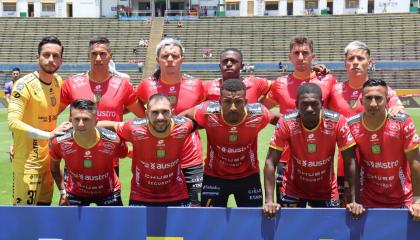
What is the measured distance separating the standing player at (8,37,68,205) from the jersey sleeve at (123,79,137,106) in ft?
2.77

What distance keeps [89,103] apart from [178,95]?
4.42ft

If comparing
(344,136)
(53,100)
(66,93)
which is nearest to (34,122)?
(53,100)

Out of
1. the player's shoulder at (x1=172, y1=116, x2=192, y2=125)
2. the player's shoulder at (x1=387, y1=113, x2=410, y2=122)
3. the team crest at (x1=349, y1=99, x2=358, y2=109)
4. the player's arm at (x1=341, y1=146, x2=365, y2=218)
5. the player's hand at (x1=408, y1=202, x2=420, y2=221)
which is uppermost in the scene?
the team crest at (x1=349, y1=99, x2=358, y2=109)

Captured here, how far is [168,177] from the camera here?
5379 millimetres

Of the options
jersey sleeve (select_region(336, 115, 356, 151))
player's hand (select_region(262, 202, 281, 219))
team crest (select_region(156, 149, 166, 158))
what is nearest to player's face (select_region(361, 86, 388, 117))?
jersey sleeve (select_region(336, 115, 356, 151))

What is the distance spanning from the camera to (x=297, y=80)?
6.51 m

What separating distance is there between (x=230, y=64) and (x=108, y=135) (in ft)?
5.50

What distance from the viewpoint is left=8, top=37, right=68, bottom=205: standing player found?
5.89 metres

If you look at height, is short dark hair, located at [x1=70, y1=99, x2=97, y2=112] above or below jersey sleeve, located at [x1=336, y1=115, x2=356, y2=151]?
above

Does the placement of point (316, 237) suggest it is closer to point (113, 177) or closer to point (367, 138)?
point (367, 138)

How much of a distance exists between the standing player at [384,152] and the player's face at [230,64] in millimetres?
1543

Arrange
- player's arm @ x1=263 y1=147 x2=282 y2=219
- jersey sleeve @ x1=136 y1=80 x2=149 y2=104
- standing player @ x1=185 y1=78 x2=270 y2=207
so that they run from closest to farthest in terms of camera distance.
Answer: player's arm @ x1=263 y1=147 x2=282 y2=219 < standing player @ x1=185 y1=78 x2=270 y2=207 < jersey sleeve @ x1=136 y1=80 x2=149 y2=104

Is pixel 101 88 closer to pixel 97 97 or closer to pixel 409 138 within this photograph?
pixel 97 97

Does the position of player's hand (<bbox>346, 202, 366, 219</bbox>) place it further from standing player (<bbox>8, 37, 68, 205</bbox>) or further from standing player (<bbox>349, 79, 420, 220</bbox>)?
standing player (<bbox>8, 37, 68, 205</bbox>)
